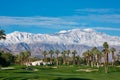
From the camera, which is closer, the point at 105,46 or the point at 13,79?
the point at 13,79

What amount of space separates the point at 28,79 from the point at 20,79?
193cm

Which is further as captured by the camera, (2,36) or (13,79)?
(2,36)

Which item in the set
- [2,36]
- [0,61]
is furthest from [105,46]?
[2,36]

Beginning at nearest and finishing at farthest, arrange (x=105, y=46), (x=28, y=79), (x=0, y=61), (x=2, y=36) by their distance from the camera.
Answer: (x=28, y=79) < (x=2, y=36) < (x=0, y=61) < (x=105, y=46)

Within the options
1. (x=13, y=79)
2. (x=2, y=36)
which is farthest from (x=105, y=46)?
(x=13, y=79)

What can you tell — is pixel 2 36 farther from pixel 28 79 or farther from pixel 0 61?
pixel 0 61

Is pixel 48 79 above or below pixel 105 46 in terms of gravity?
below

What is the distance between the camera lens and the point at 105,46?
175 m

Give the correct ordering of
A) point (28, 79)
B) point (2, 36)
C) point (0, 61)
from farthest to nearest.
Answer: point (0, 61) < point (2, 36) < point (28, 79)

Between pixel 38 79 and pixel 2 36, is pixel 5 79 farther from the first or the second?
pixel 2 36

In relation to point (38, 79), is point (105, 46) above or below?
above

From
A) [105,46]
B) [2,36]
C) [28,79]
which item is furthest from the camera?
[105,46]

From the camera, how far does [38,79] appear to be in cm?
7681

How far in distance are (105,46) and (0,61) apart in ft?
242
